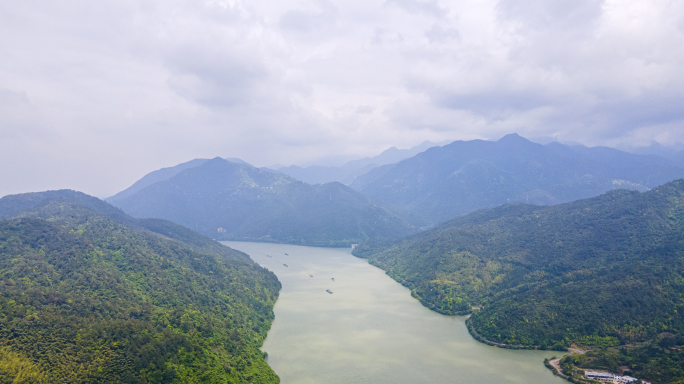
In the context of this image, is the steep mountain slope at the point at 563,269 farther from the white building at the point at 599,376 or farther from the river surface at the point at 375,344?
the white building at the point at 599,376

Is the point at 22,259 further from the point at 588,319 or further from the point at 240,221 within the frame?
the point at 240,221

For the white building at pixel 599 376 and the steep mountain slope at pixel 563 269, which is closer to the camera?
the white building at pixel 599 376

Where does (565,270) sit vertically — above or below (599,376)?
above

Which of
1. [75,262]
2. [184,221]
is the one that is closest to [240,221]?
[184,221]

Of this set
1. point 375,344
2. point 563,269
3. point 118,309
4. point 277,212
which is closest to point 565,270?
Answer: point 563,269

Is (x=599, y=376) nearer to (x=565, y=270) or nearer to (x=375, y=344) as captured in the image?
(x=375, y=344)

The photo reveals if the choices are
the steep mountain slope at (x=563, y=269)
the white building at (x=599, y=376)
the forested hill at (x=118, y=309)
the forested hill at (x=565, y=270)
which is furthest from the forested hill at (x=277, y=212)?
the white building at (x=599, y=376)
